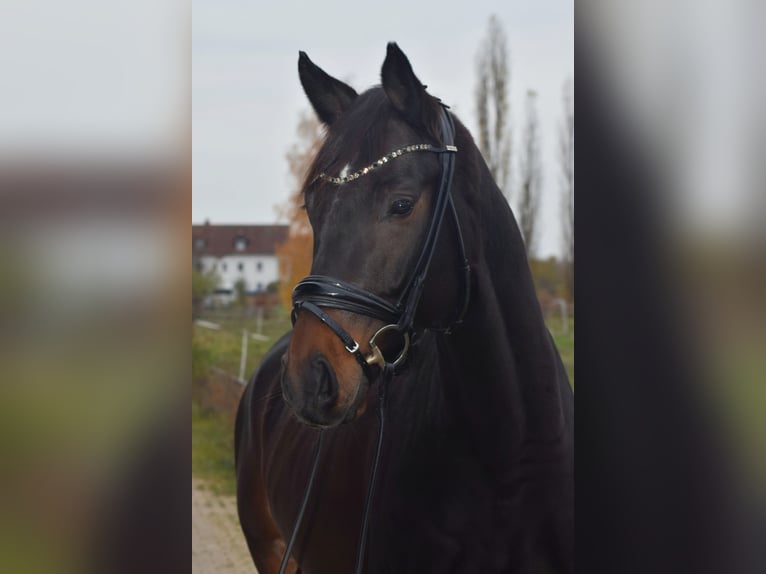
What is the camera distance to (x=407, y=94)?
1665mm

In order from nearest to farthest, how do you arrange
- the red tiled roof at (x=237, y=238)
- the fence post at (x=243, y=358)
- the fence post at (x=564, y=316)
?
the fence post at (x=564, y=316) → the red tiled roof at (x=237, y=238) → the fence post at (x=243, y=358)

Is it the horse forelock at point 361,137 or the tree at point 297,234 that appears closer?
the horse forelock at point 361,137

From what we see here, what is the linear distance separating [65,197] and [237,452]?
3.26 m

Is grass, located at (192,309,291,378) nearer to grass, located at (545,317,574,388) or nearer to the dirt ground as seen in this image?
the dirt ground

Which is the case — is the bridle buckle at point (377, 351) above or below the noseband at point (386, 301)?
below

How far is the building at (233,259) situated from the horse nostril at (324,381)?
17.7 feet

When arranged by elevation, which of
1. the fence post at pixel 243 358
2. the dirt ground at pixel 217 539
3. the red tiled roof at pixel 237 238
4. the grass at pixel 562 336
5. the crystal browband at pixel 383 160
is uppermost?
the red tiled roof at pixel 237 238

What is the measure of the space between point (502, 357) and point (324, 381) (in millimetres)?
550

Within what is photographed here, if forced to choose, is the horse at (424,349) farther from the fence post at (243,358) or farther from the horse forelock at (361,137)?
the fence post at (243,358)

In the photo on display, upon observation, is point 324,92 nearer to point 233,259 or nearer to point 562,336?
point 562,336

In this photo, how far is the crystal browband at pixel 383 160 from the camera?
1.57 metres

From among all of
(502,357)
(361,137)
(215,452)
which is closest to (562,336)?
(502,357)

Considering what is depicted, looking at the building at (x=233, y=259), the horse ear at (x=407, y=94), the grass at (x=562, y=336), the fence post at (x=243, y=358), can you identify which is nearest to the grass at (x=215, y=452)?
the fence post at (x=243, y=358)

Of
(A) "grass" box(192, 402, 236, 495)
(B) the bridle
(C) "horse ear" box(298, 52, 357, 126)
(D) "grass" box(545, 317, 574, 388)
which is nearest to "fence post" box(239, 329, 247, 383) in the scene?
(A) "grass" box(192, 402, 236, 495)
